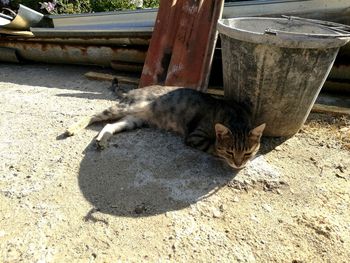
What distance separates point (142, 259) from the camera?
209cm

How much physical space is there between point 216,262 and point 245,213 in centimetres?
47

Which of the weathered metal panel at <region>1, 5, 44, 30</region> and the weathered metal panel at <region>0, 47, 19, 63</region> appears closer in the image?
the weathered metal panel at <region>1, 5, 44, 30</region>

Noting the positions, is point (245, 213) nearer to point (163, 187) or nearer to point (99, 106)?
point (163, 187)

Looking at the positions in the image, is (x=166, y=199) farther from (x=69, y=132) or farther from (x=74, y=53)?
(x=74, y=53)

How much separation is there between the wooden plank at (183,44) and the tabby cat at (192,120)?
0.50 meters

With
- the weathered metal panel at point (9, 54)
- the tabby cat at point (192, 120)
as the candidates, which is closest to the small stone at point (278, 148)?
the tabby cat at point (192, 120)

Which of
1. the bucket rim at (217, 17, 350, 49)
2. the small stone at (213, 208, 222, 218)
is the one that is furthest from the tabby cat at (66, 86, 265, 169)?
the bucket rim at (217, 17, 350, 49)

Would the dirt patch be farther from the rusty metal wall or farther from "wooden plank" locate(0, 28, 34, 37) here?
"wooden plank" locate(0, 28, 34, 37)

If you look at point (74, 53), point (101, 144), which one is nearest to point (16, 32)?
point (74, 53)

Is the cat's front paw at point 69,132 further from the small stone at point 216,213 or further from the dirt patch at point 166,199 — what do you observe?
the small stone at point 216,213

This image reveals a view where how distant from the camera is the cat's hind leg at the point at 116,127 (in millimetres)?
3094

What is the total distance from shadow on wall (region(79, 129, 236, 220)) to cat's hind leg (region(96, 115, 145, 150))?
59 mm

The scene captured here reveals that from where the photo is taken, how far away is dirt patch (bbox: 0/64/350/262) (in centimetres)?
215

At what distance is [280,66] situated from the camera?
2.67m
